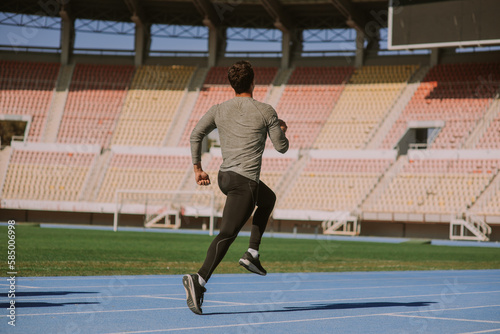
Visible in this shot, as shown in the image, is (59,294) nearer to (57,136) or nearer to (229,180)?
(229,180)

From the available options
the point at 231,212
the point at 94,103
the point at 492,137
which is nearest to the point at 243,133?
the point at 231,212

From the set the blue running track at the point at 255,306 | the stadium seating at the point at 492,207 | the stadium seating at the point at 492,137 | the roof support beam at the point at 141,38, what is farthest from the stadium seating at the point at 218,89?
the blue running track at the point at 255,306

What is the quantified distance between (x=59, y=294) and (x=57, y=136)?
128 feet

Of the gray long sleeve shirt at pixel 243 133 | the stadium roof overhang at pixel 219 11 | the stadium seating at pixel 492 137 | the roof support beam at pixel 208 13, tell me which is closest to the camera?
the gray long sleeve shirt at pixel 243 133

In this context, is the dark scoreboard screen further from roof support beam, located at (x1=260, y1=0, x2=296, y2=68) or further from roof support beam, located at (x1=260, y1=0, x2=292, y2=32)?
roof support beam, located at (x1=260, y1=0, x2=296, y2=68)

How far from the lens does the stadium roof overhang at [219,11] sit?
143 feet

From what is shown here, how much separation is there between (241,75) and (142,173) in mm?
37623

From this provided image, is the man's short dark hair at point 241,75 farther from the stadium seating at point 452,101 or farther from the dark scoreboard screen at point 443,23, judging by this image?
the stadium seating at point 452,101

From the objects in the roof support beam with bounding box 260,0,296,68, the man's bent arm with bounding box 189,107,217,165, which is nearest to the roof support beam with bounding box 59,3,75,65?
the roof support beam with bounding box 260,0,296,68

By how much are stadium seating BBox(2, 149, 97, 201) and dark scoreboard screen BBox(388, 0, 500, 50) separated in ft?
65.6

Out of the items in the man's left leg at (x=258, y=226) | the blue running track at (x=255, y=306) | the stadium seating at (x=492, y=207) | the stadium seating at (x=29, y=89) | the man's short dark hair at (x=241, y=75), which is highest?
the stadium seating at (x=29, y=89)

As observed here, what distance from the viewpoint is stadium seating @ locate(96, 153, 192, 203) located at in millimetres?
42656

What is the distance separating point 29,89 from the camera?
1861 inches

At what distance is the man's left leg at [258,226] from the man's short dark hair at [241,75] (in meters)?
0.91
